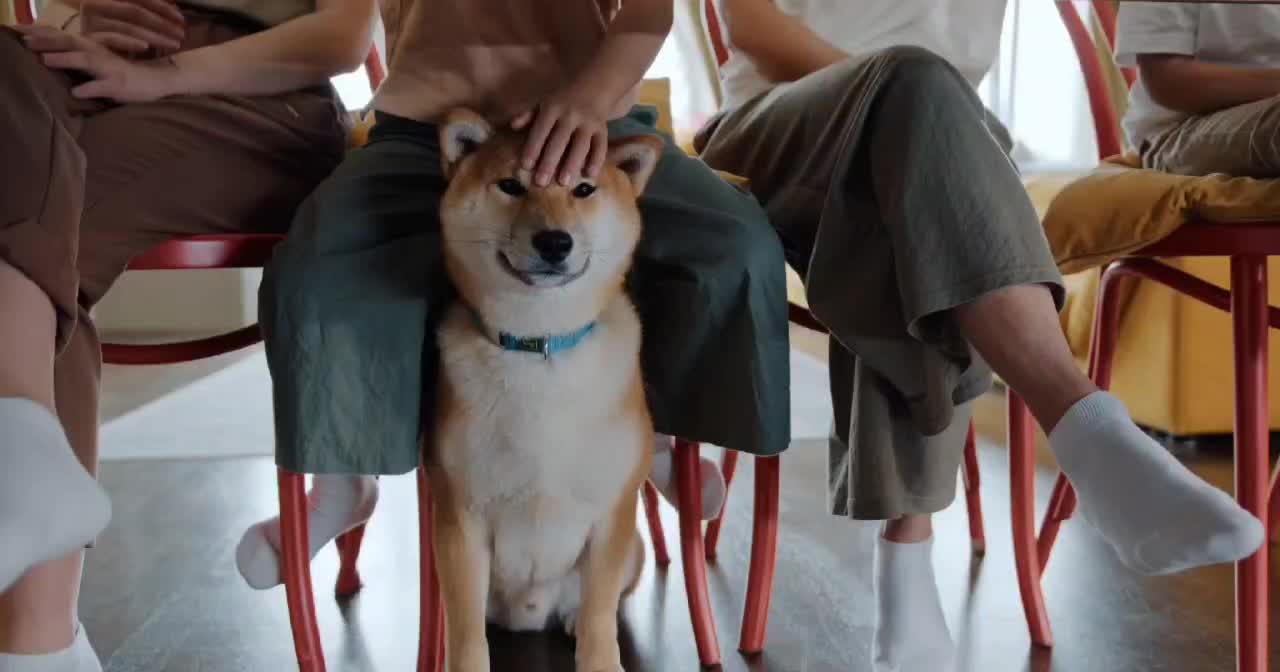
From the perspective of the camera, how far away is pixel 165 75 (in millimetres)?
1056

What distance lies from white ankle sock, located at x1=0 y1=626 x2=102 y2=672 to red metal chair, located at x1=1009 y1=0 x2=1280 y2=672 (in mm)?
927

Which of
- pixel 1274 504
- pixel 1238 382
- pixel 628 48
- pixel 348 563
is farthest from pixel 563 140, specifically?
pixel 1274 504

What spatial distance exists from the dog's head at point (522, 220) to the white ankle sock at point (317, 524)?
0.38m

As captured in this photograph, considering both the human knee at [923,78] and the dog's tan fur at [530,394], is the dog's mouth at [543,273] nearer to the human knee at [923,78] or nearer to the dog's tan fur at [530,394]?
the dog's tan fur at [530,394]

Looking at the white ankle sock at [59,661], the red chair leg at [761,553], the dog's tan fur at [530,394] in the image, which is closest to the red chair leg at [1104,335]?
the red chair leg at [761,553]

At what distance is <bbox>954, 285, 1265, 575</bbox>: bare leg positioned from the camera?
2.48ft

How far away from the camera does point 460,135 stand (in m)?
0.95

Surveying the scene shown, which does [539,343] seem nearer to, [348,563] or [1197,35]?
[348,563]

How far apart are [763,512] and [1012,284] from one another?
0.41 metres

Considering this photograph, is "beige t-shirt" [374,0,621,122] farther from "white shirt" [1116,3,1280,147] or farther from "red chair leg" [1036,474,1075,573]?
"red chair leg" [1036,474,1075,573]

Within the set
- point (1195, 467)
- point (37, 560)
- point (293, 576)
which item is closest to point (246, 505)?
point (293, 576)

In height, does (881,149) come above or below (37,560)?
above

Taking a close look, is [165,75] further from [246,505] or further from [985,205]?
[246,505]

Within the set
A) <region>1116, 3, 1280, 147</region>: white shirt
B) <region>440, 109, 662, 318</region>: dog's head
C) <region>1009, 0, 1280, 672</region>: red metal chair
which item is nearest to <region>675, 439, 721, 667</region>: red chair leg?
<region>440, 109, 662, 318</region>: dog's head
